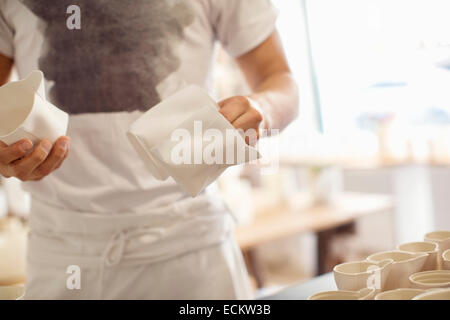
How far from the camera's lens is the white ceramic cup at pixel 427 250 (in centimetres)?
67

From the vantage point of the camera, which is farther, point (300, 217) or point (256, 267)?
point (256, 267)

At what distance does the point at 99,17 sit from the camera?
0.77 meters

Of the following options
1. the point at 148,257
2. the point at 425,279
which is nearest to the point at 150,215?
the point at 148,257

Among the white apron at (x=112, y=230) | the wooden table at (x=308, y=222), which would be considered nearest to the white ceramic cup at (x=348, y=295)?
the white apron at (x=112, y=230)

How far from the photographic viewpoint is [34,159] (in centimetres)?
63

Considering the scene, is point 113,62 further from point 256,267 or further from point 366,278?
point 256,267

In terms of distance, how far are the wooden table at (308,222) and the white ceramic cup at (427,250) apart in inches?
59.5

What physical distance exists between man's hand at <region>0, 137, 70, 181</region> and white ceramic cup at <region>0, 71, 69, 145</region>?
0.01 metres

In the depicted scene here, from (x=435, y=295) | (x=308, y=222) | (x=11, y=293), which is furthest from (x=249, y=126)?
(x=308, y=222)

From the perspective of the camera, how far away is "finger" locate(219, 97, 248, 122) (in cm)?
62

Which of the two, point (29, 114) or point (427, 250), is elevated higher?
point (29, 114)

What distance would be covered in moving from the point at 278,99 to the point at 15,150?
35 cm
